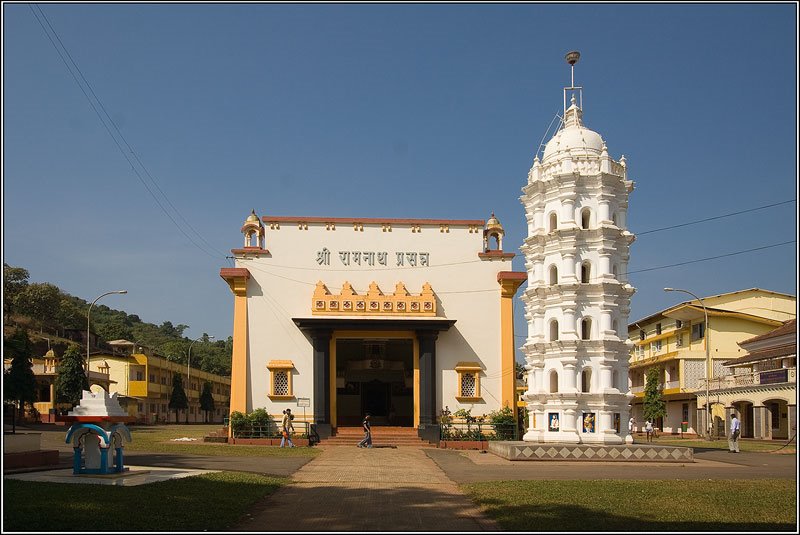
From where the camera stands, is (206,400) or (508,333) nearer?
(508,333)

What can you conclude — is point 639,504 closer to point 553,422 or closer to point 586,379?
point 553,422

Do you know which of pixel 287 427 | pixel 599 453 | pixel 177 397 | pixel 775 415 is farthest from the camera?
pixel 177 397

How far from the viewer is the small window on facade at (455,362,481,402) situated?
38.0 metres

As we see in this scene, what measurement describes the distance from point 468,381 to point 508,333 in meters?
3.06

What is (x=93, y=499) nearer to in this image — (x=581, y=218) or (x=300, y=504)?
(x=300, y=504)

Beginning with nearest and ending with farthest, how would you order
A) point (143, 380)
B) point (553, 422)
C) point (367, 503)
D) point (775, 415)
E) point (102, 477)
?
point (367, 503), point (102, 477), point (553, 422), point (775, 415), point (143, 380)

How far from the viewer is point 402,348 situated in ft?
163

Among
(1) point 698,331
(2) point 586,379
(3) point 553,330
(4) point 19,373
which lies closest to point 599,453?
(2) point 586,379

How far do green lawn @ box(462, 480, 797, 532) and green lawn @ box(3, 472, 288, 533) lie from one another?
14.9 feet

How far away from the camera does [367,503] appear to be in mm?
14484

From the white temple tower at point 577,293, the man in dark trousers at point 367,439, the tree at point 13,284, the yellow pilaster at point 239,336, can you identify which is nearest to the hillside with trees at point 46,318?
the tree at point 13,284

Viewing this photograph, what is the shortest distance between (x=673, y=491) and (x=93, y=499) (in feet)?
37.3

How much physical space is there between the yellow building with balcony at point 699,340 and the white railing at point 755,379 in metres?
1.17

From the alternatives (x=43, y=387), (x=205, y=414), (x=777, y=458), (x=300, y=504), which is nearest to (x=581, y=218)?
(x=777, y=458)
